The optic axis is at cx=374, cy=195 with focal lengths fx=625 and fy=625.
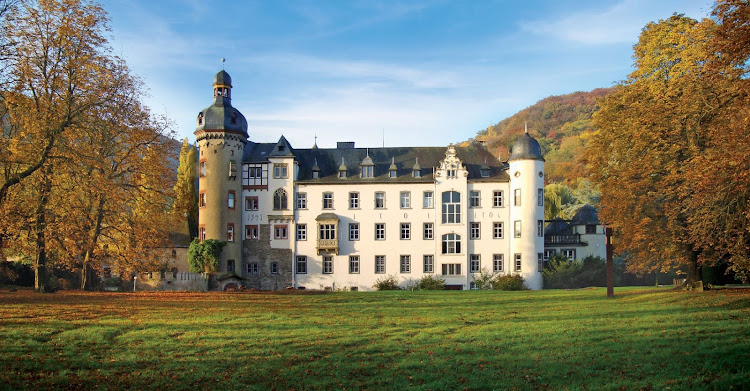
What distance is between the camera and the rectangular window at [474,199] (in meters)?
49.5

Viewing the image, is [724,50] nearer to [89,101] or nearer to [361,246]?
[89,101]

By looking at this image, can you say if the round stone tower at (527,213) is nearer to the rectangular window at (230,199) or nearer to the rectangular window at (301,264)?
the rectangular window at (301,264)

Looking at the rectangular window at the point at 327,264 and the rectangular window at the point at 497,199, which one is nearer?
the rectangular window at the point at 497,199

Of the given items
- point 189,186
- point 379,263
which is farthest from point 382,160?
point 189,186

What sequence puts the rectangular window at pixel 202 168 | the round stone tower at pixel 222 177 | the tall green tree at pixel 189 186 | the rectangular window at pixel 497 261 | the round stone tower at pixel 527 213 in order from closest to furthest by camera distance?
the round stone tower at pixel 527 213 → the round stone tower at pixel 222 177 → the rectangular window at pixel 497 261 → the rectangular window at pixel 202 168 → the tall green tree at pixel 189 186

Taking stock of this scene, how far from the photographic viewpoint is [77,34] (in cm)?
2536

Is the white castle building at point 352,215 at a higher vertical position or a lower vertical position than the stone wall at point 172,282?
higher

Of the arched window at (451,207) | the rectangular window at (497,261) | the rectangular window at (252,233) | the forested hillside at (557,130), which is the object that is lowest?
the rectangular window at (497,261)

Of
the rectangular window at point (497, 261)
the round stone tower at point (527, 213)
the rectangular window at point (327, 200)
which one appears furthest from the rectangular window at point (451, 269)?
the rectangular window at point (327, 200)

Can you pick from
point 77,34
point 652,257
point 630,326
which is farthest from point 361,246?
point 630,326

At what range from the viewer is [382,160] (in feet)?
171

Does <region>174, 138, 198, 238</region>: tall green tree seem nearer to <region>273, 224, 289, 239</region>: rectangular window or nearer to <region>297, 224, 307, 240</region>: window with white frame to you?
<region>273, 224, 289, 239</region>: rectangular window

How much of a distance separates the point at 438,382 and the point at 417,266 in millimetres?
36361

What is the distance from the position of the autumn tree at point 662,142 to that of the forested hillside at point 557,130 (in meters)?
49.5
